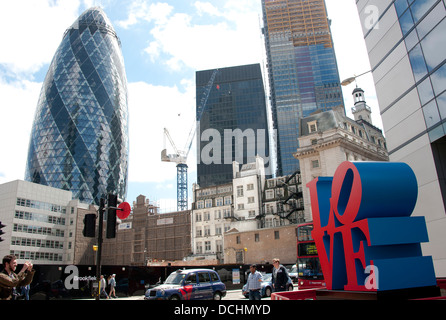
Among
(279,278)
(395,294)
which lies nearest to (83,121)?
(279,278)

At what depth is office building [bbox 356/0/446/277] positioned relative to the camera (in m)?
17.0

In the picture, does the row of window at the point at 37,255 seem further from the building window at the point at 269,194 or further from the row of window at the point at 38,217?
the building window at the point at 269,194

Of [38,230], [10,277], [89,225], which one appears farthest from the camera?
[38,230]

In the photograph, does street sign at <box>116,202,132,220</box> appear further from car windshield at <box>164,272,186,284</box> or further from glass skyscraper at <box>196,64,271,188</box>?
glass skyscraper at <box>196,64,271,188</box>

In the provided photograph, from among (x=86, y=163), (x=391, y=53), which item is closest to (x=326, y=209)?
(x=391, y=53)

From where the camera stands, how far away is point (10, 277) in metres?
7.98

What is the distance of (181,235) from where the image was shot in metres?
79.5

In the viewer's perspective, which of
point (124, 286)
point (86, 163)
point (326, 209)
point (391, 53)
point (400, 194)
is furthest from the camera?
point (86, 163)

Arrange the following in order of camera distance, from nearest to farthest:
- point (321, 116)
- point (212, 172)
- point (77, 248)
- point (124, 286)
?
point (124, 286) < point (321, 116) < point (77, 248) < point (212, 172)

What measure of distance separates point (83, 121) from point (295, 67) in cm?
9397

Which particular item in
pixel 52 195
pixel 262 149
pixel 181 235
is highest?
pixel 262 149

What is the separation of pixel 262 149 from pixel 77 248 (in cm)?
9230
